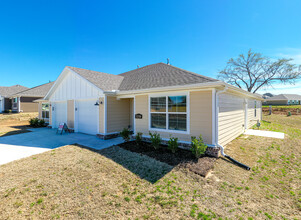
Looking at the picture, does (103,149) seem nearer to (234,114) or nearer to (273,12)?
(234,114)

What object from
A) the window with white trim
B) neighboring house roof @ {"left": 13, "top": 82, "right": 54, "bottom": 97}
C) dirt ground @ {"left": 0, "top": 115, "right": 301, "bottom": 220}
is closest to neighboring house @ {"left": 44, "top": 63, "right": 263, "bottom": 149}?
the window with white trim

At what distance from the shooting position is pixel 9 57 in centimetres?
1731

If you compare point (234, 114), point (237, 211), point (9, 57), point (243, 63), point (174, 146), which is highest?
point (243, 63)

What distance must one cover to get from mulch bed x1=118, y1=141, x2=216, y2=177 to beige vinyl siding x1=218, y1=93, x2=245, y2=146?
5.05 feet

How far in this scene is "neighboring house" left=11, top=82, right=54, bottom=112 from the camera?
20.9 metres

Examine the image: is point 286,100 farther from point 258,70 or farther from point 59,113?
point 59,113

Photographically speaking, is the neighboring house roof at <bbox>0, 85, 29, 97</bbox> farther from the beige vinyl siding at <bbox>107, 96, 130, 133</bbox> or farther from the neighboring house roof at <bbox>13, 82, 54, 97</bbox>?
the beige vinyl siding at <bbox>107, 96, 130, 133</bbox>

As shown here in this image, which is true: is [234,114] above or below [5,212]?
above

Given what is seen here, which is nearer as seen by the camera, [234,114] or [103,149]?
[103,149]

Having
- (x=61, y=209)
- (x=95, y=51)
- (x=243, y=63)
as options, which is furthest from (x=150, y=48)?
(x=243, y=63)

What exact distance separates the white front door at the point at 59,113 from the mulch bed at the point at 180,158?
7670 mm

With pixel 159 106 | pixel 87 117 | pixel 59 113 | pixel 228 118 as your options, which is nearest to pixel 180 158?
pixel 159 106

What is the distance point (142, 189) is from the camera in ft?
11.2

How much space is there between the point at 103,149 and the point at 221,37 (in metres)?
14.1
